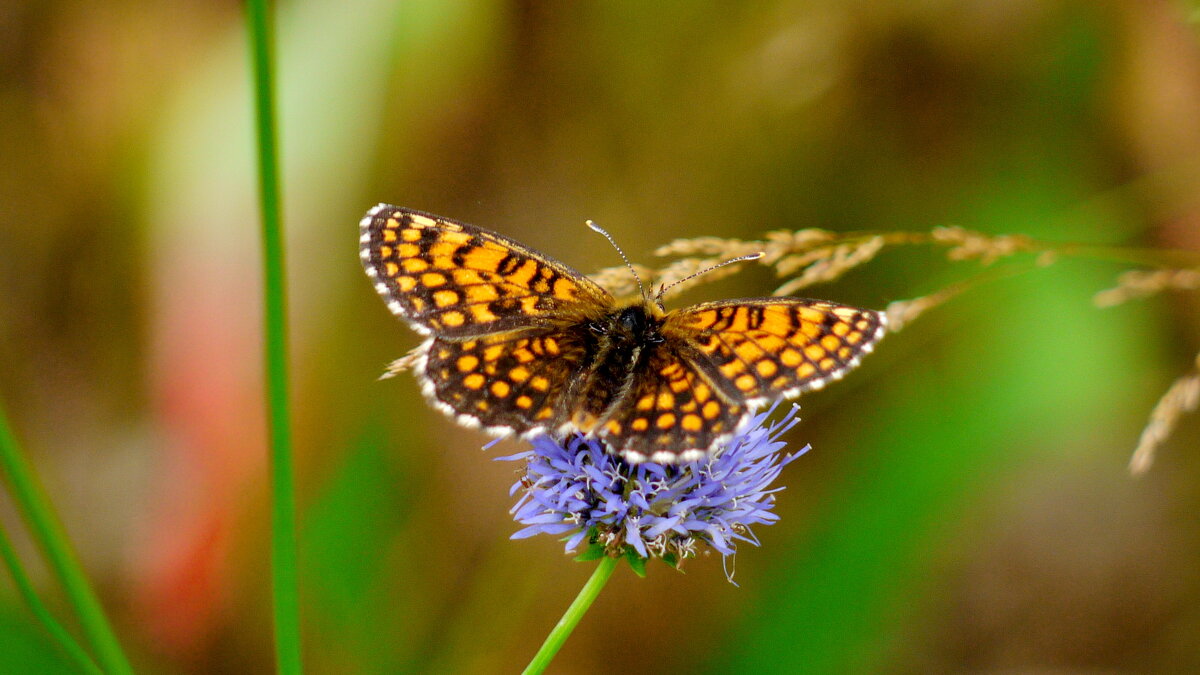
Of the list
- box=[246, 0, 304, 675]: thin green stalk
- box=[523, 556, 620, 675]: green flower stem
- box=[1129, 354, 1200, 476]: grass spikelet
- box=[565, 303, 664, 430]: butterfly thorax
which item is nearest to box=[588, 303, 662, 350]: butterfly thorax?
box=[565, 303, 664, 430]: butterfly thorax

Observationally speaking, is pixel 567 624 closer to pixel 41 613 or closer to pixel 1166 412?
pixel 41 613

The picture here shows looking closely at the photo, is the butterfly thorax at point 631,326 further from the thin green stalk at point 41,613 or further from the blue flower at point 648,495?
the thin green stalk at point 41,613

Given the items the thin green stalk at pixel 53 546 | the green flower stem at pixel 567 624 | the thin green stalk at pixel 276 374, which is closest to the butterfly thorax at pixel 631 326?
the green flower stem at pixel 567 624

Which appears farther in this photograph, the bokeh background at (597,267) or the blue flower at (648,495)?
the bokeh background at (597,267)

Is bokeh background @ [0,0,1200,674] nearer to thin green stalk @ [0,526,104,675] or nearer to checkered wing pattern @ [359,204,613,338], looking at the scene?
checkered wing pattern @ [359,204,613,338]

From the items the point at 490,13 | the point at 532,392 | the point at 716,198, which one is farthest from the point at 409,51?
the point at 532,392
